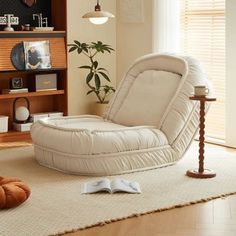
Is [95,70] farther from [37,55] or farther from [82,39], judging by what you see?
[37,55]

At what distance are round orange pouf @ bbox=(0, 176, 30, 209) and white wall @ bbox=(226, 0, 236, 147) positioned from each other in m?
2.68

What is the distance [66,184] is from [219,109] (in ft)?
8.21

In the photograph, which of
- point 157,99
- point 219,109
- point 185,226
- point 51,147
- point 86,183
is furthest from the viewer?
point 219,109

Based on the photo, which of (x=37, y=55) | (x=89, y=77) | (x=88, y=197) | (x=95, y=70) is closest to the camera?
(x=88, y=197)

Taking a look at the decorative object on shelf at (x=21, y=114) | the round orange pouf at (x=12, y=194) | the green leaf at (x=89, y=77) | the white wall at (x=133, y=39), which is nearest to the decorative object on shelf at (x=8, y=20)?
the decorative object on shelf at (x=21, y=114)

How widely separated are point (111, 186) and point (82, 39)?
3.05m

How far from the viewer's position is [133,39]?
6957 millimetres

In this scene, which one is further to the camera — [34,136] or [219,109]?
→ [219,109]

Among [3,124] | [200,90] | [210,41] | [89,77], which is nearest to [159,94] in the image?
[200,90]

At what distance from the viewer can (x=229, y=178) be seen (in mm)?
4664

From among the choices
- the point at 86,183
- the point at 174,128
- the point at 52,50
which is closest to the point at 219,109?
the point at 174,128

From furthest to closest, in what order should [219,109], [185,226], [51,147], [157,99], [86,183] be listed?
[219,109] → [157,99] → [51,147] → [86,183] → [185,226]

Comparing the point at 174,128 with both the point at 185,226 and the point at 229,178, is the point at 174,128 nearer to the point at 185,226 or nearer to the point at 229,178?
the point at 229,178

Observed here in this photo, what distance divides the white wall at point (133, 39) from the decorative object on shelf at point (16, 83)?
1368 mm
